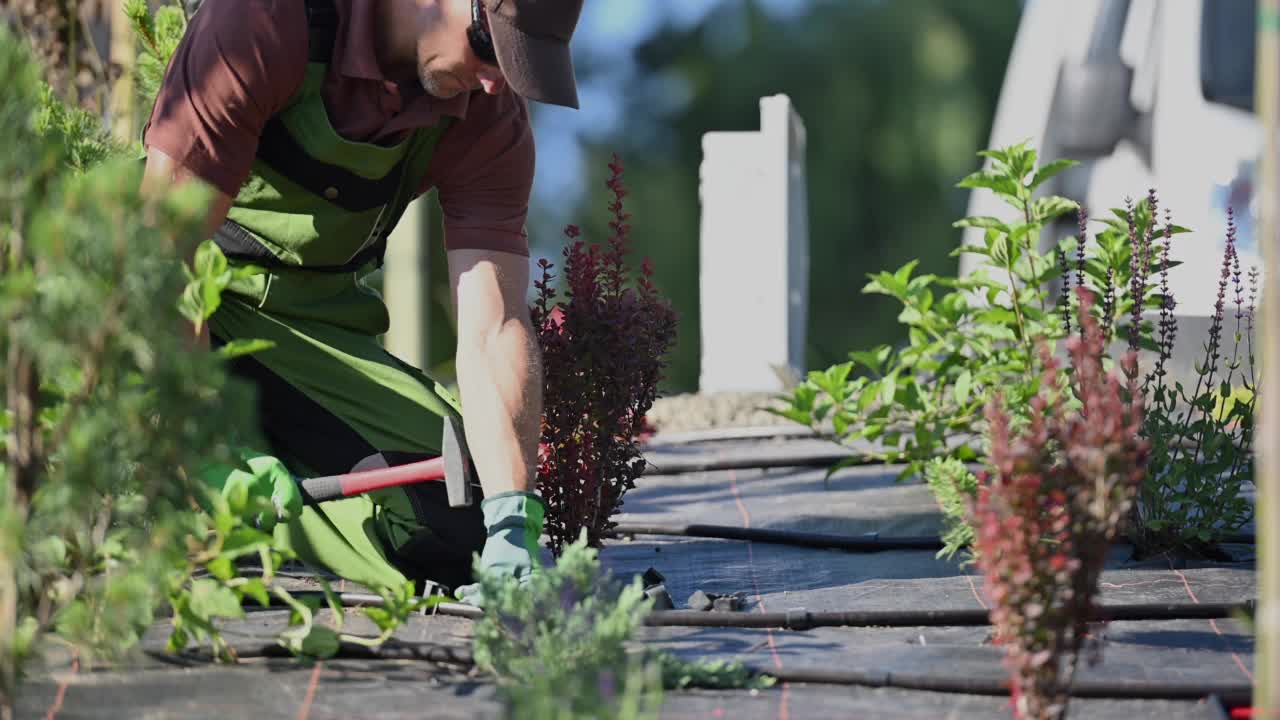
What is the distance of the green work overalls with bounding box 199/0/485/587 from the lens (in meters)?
2.97

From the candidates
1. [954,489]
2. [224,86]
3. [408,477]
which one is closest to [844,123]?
[954,489]

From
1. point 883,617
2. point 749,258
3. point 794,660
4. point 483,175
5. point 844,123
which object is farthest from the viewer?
point 844,123

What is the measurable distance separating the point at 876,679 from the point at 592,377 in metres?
1.18

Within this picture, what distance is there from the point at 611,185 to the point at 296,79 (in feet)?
2.60

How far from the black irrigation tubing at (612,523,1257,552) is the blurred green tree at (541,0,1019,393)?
11.9 metres

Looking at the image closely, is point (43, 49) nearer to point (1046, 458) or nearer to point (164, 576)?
point (164, 576)

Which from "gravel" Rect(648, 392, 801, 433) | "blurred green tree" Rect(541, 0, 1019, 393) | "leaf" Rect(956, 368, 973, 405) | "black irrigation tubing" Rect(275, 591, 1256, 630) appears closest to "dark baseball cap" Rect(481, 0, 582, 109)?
"black irrigation tubing" Rect(275, 591, 1256, 630)

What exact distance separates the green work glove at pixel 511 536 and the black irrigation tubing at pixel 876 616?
93 mm

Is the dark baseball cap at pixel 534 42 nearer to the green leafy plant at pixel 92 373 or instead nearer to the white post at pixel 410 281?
the green leafy plant at pixel 92 373

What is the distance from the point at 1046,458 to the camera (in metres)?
2.01

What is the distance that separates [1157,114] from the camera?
7809 millimetres

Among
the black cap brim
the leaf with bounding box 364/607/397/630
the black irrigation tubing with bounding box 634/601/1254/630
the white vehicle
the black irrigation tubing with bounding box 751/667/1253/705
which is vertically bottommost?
the black irrigation tubing with bounding box 751/667/1253/705

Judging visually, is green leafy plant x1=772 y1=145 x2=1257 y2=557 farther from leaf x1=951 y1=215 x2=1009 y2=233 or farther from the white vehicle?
the white vehicle

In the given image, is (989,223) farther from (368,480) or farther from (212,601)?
(212,601)
